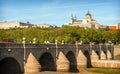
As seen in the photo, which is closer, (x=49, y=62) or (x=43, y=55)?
(x=49, y=62)

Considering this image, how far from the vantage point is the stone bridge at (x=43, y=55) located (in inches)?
2147

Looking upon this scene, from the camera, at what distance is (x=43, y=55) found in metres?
72.6

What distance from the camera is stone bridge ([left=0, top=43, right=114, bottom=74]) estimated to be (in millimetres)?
54538

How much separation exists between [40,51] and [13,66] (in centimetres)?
871

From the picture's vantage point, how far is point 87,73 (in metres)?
75.6

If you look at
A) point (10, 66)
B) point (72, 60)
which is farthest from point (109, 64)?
point (10, 66)

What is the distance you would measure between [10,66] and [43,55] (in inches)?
616

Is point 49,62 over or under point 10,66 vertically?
under

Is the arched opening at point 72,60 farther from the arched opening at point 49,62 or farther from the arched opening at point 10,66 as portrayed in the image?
the arched opening at point 10,66

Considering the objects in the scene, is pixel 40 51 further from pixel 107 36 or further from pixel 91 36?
pixel 107 36

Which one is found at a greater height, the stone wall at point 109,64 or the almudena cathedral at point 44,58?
the almudena cathedral at point 44,58

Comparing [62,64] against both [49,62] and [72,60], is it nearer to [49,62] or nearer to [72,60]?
[49,62]

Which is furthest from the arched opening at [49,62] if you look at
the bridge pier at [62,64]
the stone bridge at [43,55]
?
the bridge pier at [62,64]

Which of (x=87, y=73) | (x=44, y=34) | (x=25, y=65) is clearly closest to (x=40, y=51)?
(x=25, y=65)
